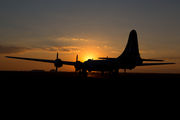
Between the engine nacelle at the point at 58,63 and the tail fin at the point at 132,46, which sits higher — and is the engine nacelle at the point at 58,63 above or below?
below

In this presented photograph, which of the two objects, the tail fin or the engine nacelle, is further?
the engine nacelle

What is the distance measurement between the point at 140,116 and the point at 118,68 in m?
29.3

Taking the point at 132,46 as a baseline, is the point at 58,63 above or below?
below

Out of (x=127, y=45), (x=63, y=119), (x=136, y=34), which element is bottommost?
(x=63, y=119)

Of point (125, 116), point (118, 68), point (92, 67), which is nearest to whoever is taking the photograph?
point (125, 116)

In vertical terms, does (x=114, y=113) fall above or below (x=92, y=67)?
below

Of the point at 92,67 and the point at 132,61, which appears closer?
the point at 132,61

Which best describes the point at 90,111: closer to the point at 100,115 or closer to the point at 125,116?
the point at 100,115

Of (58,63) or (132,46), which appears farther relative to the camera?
(58,63)

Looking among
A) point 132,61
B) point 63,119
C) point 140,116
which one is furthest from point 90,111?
point 132,61

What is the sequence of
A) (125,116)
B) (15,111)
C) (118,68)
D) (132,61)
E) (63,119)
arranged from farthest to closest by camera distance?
(118,68) → (132,61) → (15,111) → (125,116) → (63,119)

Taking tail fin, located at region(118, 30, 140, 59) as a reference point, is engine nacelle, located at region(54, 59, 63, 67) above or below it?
below

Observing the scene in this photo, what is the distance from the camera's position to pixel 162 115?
233 inches

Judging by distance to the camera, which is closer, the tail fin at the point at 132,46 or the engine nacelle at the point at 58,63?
the tail fin at the point at 132,46
